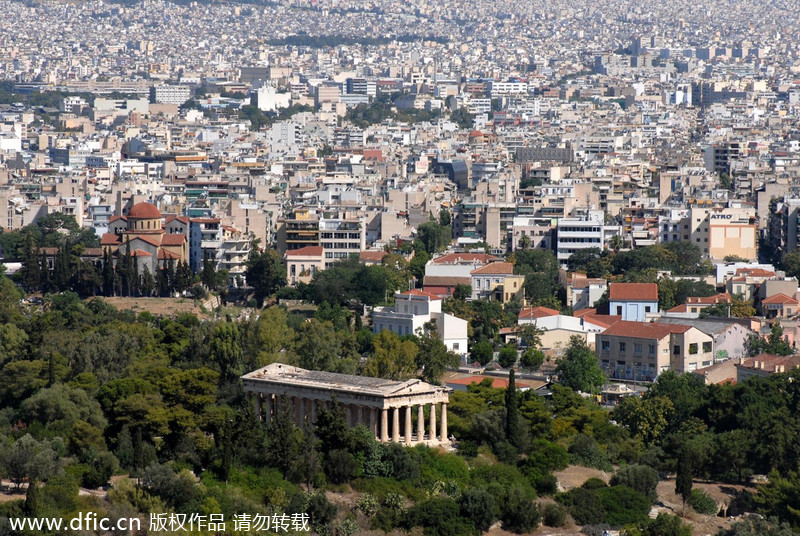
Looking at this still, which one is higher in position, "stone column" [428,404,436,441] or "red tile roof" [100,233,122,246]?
"red tile roof" [100,233,122,246]

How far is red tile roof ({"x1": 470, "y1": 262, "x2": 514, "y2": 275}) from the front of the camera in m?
58.2

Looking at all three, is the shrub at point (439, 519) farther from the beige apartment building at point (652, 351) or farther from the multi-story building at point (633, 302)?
the multi-story building at point (633, 302)

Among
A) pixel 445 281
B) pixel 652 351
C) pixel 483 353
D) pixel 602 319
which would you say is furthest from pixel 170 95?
pixel 652 351

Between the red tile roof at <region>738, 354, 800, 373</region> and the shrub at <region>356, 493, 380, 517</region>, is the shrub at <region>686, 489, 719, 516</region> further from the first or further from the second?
the red tile roof at <region>738, 354, 800, 373</region>

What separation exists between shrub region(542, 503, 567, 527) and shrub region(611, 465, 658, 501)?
1.74 metres

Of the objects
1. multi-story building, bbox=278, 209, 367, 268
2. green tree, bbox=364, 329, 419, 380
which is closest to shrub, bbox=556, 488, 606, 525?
green tree, bbox=364, 329, 419, 380

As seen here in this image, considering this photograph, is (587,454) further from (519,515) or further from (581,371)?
(581,371)

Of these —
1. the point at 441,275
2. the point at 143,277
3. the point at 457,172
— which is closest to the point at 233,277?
the point at 143,277

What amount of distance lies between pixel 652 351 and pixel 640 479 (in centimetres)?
1117

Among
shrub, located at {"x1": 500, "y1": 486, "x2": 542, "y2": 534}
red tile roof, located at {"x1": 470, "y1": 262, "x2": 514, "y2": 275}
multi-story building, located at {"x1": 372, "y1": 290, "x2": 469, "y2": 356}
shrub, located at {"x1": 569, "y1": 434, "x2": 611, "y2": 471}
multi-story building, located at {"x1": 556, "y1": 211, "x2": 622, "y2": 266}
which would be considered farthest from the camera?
multi-story building, located at {"x1": 556, "y1": 211, "x2": 622, "y2": 266}

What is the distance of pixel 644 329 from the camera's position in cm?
4800

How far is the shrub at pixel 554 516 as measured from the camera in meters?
34.8

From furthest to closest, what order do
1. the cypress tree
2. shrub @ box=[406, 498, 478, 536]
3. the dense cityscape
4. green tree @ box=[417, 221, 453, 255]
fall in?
1. green tree @ box=[417, 221, 453, 255]
2. the cypress tree
3. the dense cityscape
4. shrub @ box=[406, 498, 478, 536]

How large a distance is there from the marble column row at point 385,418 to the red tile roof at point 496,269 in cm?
2014
